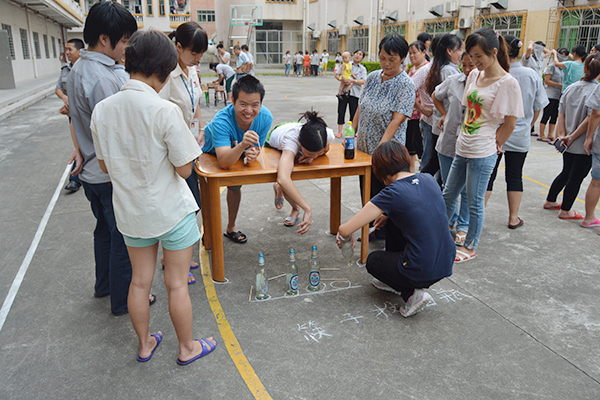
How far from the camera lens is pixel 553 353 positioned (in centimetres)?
271

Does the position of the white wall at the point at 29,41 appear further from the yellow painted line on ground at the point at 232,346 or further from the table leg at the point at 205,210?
the yellow painted line on ground at the point at 232,346

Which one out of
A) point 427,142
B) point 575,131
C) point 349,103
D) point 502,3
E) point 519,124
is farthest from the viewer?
point 502,3

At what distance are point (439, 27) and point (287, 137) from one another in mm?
23234

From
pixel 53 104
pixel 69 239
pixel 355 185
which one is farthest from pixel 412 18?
pixel 69 239

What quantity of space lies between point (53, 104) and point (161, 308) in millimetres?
14674

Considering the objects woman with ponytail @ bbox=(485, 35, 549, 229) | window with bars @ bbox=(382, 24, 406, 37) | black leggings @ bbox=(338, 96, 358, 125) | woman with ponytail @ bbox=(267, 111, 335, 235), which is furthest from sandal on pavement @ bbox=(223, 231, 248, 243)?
window with bars @ bbox=(382, 24, 406, 37)

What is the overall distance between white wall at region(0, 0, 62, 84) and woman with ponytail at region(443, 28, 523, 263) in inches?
880

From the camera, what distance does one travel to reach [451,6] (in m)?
22.0

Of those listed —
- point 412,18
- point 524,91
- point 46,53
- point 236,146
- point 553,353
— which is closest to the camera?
point 553,353

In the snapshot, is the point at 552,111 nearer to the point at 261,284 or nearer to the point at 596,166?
the point at 596,166

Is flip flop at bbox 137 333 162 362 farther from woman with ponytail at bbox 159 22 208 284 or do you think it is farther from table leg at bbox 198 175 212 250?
table leg at bbox 198 175 212 250

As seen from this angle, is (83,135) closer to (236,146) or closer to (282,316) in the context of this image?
(236,146)

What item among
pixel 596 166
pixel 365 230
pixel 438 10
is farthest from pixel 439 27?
pixel 365 230

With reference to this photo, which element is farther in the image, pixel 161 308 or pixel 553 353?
pixel 161 308
